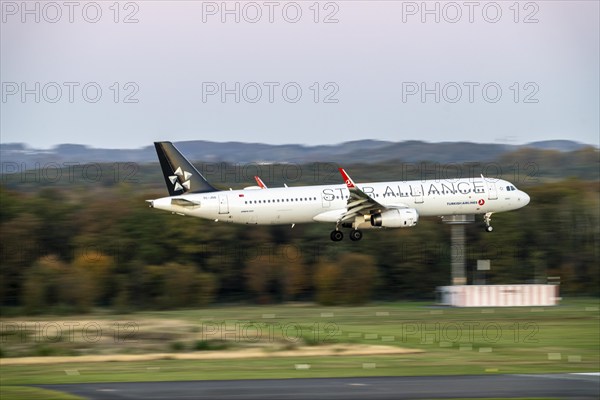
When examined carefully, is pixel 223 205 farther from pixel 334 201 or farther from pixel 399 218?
pixel 399 218

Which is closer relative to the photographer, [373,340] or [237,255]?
[373,340]

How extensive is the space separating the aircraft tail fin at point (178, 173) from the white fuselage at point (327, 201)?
1.36m

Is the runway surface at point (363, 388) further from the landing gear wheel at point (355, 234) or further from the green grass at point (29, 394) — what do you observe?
the landing gear wheel at point (355, 234)

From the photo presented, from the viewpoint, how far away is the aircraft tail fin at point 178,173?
6794 cm

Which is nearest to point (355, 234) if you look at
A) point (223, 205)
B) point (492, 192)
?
point (223, 205)

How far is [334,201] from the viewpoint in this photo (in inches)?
2653

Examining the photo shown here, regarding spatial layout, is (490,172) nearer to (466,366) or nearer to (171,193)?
(171,193)

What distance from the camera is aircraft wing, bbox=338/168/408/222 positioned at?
212 ft

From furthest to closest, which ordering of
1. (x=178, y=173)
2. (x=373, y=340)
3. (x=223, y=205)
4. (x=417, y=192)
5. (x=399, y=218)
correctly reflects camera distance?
(x=178, y=173) < (x=417, y=192) < (x=399, y=218) < (x=223, y=205) < (x=373, y=340)

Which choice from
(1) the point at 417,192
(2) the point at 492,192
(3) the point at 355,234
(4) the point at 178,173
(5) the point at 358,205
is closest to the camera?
(5) the point at 358,205

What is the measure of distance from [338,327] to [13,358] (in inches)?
842

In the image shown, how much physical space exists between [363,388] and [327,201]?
107ft

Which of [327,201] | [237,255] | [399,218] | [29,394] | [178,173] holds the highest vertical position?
[178,173]

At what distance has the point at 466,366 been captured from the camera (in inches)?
1672
